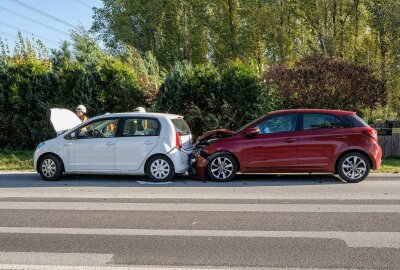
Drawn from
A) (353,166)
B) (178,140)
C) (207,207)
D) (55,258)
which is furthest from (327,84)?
(55,258)

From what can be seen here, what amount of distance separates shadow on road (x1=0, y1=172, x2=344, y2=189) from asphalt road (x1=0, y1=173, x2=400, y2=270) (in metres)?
0.14

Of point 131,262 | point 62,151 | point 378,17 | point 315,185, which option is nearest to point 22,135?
point 62,151

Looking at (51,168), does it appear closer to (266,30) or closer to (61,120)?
(61,120)

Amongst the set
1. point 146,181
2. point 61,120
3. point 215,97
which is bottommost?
point 146,181

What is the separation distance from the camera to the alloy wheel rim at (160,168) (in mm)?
10852

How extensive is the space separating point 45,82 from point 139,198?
32.6ft

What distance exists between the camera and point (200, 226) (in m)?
6.53

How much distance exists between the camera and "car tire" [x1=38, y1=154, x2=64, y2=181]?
440 inches

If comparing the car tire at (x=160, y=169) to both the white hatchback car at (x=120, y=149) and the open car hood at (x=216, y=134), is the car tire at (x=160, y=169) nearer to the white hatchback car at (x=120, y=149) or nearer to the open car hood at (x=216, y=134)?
the white hatchback car at (x=120, y=149)

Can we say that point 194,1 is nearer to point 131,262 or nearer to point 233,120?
point 233,120

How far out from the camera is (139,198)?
8.80 metres

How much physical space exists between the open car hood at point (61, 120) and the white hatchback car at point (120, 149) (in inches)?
48.1

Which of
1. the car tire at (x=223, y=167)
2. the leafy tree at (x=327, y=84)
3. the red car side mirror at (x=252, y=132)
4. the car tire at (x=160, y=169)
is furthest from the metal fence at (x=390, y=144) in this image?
the car tire at (x=160, y=169)

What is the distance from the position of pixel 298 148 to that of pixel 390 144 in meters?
5.88
